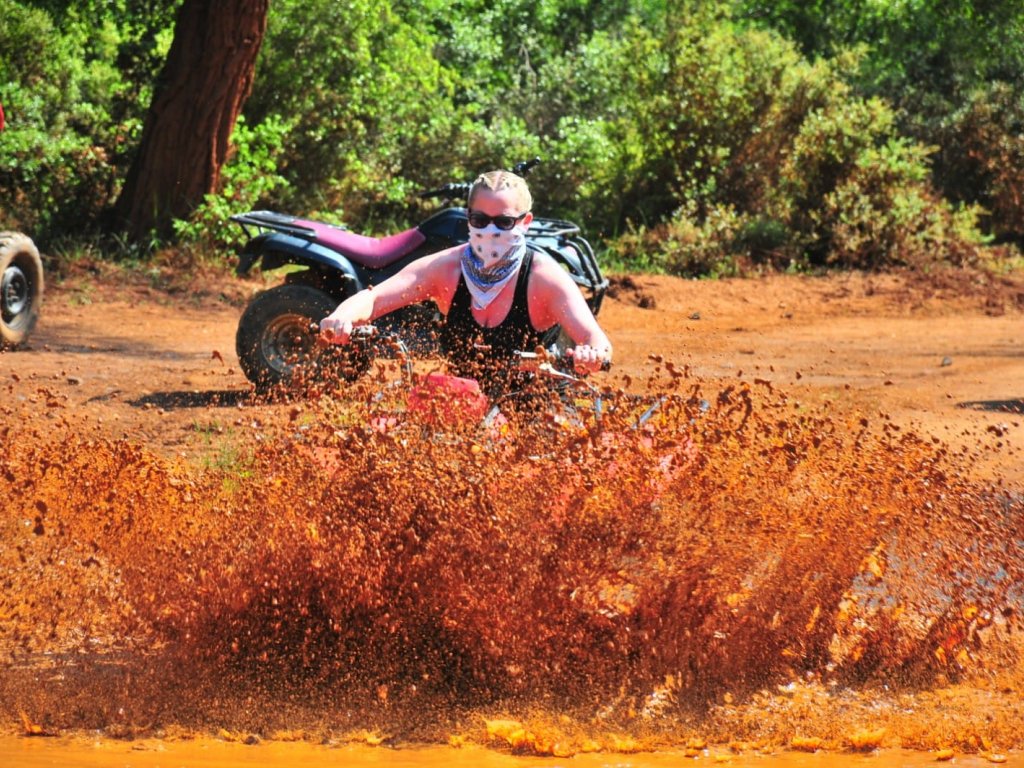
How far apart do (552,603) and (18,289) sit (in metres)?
7.07

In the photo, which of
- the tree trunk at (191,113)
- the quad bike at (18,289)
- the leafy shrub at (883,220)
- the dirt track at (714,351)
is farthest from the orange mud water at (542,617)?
the leafy shrub at (883,220)

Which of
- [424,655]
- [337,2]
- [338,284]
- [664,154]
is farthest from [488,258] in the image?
[664,154]

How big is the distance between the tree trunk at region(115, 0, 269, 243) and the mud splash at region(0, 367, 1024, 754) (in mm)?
9016

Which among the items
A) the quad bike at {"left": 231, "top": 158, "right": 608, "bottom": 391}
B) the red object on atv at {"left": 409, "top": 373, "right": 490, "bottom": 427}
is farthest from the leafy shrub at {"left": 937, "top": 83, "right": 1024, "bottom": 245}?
the red object on atv at {"left": 409, "top": 373, "right": 490, "bottom": 427}

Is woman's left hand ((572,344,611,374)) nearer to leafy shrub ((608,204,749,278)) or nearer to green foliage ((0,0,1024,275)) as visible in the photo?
green foliage ((0,0,1024,275))

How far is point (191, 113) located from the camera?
13.7m

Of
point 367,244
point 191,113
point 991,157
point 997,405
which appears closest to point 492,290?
point 367,244

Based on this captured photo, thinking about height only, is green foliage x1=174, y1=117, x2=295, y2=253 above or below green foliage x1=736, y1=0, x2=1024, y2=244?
below

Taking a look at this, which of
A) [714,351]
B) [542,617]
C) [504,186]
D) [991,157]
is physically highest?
[991,157]

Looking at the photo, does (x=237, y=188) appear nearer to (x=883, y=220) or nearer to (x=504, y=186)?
(x=883, y=220)

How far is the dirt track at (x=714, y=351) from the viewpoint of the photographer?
28.7ft

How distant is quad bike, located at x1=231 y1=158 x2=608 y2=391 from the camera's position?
8.93m

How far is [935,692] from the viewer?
16.1 feet

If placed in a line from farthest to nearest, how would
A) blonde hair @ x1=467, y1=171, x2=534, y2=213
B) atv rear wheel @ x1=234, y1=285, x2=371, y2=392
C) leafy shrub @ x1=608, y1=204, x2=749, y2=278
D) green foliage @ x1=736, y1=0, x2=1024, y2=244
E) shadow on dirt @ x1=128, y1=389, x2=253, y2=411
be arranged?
1. green foliage @ x1=736, y1=0, x2=1024, y2=244
2. leafy shrub @ x1=608, y1=204, x2=749, y2=278
3. shadow on dirt @ x1=128, y1=389, x2=253, y2=411
4. atv rear wheel @ x1=234, y1=285, x2=371, y2=392
5. blonde hair @ x1=467, y1=171, x2=534, y2=213
